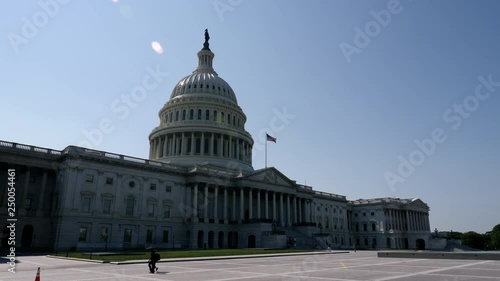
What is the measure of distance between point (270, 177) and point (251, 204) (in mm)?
7811

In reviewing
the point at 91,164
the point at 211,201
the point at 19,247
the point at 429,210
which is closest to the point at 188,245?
the point at 211,201

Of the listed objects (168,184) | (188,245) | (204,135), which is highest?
(204,135)

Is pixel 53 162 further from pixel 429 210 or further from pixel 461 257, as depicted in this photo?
pixel 429 210

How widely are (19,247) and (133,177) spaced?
20.2 metres

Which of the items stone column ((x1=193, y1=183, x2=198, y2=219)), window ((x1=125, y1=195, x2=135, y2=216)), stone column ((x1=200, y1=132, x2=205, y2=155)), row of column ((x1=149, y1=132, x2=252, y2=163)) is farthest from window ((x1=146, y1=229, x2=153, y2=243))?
stone column ((x1=200, y1=132, x2=205, y2=155))

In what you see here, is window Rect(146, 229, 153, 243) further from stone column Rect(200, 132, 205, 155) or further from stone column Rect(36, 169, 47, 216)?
stone column Rect(200, 132, 205, 155)

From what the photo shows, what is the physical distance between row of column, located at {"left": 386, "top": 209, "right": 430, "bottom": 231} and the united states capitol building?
0.35 m

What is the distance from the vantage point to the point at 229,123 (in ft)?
332

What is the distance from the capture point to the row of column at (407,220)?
381 ft

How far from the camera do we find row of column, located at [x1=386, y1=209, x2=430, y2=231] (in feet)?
381

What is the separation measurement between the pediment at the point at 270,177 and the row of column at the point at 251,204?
7.95ft

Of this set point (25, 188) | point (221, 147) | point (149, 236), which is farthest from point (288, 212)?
point (25, 188)

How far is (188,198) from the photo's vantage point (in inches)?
2901

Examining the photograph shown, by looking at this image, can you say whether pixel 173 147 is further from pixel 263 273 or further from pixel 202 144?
pixel 263 273
